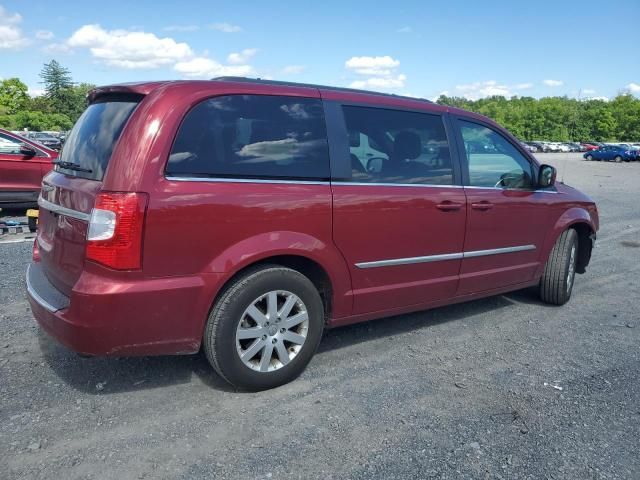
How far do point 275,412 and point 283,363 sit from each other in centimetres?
35

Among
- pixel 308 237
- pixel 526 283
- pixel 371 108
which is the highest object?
pixel 371 108

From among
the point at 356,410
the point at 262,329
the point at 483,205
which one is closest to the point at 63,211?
the point at 262,329

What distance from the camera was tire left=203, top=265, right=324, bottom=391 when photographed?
3100mm

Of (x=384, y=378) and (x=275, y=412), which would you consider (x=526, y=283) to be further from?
(x=275, y=412)

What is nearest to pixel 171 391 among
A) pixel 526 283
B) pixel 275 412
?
pixel 275 412

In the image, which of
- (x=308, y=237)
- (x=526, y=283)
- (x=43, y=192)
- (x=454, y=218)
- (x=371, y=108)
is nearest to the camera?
(x=308, y=237)

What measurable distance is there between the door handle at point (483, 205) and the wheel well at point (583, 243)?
155 cm

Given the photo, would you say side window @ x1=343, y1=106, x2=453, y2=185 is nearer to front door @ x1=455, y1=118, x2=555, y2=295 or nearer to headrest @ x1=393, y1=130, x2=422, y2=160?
headrest @ x1=393, y1=130, x2=422, y2=160

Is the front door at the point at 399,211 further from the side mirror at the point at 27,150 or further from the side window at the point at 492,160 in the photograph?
the side mirror at the point at 27,150

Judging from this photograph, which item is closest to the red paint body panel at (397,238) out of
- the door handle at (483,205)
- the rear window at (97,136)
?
the door handle at (483,205)

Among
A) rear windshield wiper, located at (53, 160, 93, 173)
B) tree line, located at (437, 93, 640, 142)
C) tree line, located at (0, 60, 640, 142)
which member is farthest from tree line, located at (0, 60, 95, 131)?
rear windshield wiper, located at (53, 160, 93, 173)

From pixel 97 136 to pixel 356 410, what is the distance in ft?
7.45

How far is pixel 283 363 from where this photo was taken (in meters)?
3.38

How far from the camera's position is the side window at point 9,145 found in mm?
9023
